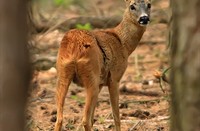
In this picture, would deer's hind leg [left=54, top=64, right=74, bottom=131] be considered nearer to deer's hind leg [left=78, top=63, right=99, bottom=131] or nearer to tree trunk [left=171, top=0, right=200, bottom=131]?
deer's hind leg [left=78, top=63, right=99, bottom=131]

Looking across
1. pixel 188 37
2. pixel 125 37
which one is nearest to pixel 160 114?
pixel 125 37

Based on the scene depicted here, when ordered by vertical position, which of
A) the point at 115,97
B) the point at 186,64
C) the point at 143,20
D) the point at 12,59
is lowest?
the point at 115,97

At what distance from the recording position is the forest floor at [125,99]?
8562mm

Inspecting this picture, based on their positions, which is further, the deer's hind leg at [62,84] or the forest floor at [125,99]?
the forest floor at [125,99]

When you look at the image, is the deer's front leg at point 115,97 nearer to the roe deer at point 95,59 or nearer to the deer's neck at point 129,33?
the roe deer at point 95,59

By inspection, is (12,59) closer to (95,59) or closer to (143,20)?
(95,59)

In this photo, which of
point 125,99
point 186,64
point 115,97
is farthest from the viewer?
point 125,99

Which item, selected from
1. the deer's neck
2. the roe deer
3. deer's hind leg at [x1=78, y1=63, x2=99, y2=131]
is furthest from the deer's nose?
deer's hind leg at [x1=78, y1=63, x2=99, y2=131]

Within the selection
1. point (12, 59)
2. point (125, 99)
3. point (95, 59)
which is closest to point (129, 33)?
→ point (95, 59)

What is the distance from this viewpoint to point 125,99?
10.1 metres

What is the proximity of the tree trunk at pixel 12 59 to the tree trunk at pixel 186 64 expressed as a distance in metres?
1.17

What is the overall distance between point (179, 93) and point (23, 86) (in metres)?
1.25

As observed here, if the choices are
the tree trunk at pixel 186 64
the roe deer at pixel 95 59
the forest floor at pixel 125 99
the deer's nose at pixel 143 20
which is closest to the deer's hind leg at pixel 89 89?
the roe deer at pixel 95 59

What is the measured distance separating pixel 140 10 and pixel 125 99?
1.89m
